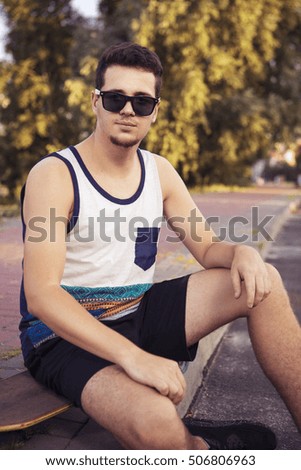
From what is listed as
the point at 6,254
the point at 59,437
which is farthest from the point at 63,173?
the point at 6,254

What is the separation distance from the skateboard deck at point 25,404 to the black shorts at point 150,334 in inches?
1.4

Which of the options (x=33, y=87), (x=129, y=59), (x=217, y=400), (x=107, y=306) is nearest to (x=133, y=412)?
(x=107, y=306)

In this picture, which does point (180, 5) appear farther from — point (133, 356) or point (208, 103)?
point (133, 356)

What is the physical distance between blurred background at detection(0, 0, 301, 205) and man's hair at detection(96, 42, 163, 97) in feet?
58.7

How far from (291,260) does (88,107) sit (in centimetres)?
1374

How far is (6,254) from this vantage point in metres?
6.77

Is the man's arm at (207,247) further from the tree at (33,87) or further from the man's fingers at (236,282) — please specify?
the tree at (33,87)

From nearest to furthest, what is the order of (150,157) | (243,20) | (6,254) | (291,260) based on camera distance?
1. (150,157)
2. (6,254)
3. (291,260)
4. (243,20)

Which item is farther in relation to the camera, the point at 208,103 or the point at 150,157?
the point at 208,103

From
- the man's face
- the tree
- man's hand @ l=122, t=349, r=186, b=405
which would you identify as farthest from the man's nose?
the tree

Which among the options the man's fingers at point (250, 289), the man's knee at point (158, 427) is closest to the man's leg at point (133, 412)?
the man's knee at point (158, 427)

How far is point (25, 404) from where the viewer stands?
2.20 metres

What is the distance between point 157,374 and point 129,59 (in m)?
1.20

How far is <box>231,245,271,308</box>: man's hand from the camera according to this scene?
2357 mm
